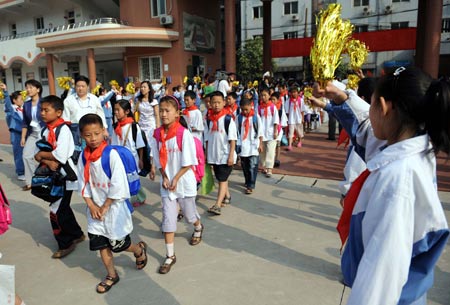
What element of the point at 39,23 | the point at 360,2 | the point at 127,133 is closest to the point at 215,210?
the point at 127,133

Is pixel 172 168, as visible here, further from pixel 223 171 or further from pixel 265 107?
pixel 265 107

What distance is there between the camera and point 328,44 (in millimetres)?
1969

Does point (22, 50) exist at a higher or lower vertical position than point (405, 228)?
higher

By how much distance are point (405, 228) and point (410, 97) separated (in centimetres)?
44

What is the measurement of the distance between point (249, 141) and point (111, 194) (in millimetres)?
2928

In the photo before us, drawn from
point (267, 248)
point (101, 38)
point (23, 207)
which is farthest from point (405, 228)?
point (101, 38)

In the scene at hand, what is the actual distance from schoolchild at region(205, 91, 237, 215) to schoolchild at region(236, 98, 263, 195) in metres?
0.69

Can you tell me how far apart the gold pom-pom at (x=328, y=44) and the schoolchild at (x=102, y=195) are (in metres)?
1.75

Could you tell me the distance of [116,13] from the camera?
24.8 m

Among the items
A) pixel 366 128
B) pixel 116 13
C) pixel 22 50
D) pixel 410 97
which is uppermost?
pixel 116 13

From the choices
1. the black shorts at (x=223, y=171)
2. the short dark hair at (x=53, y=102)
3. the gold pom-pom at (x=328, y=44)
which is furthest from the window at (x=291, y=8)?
the gold pom-pom at (x=328, y=44)

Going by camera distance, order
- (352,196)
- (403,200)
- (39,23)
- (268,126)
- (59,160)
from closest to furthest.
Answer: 1. (403,200)
2. (352,196)
3. (59,160)
4. (268,126)
5. (39,23)

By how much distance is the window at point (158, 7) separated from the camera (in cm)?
2030

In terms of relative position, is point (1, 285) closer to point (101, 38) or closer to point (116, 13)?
point (101, 38)
